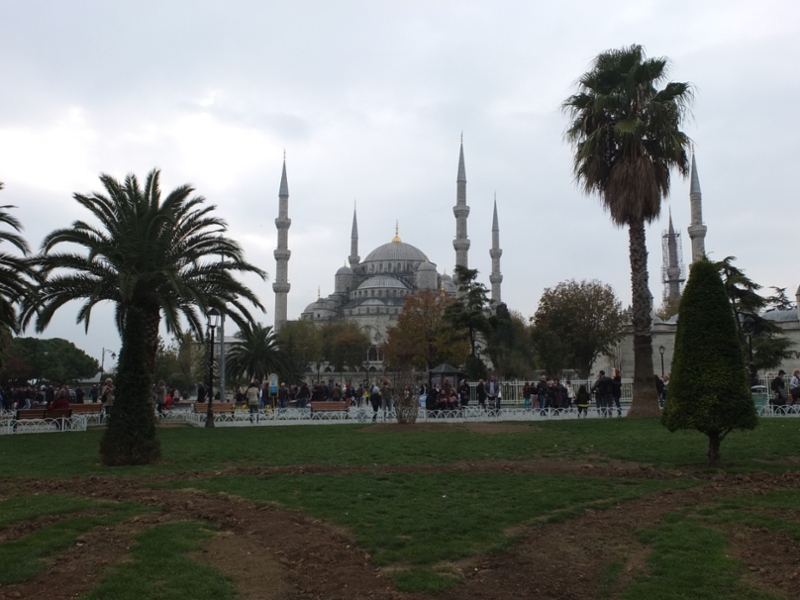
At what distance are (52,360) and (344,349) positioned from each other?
2345cm

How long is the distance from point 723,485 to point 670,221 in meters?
76.2

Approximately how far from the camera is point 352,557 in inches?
219

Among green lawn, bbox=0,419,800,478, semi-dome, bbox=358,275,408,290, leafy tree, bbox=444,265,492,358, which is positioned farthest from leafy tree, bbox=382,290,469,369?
semi-dome, bbox=358,275,408,290

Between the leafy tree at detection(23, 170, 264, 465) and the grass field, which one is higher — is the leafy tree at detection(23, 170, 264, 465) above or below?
above

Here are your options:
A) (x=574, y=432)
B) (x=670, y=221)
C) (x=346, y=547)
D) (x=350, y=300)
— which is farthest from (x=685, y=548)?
(x=350, y=300)

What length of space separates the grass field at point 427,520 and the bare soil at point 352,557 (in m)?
0.02

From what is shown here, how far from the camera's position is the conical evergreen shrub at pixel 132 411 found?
10672 millimetres

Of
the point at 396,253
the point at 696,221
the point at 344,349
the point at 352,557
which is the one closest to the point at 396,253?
the point at 396,253

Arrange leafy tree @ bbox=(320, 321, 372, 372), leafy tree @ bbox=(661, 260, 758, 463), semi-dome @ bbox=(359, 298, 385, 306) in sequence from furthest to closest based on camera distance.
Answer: semi-dome @ bbox=(359, 298, 385, 306) → leafy tree @ bbox=(320, 321, 372, 372) → leafy tree @ bbox=(661, 260, 758, 463)

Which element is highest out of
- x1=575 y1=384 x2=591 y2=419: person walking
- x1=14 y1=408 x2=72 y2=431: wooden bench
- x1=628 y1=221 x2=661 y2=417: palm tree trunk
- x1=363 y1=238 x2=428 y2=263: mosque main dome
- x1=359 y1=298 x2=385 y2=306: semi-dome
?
x1=363 y1=238 x2=428 y2=263: mosque main dome

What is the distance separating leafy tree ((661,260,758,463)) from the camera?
938 centimetres

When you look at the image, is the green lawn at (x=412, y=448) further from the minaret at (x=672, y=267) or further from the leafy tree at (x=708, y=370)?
the minaret at (x=672, y=267)

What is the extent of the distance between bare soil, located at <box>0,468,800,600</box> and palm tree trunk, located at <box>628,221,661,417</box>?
9.26 meters

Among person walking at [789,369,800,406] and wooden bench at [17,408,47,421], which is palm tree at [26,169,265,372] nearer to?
wooden bench at [17,408,47,421]
